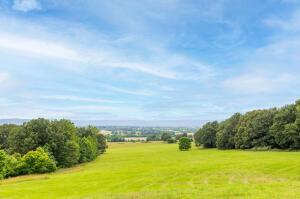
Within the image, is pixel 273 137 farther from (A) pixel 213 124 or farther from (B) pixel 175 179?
(B) pixel 175 179

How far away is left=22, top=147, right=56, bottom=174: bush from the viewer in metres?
65.1

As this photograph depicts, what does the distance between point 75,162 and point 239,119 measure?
2256 inches

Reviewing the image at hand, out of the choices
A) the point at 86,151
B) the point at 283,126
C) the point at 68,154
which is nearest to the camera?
the point at 68,154

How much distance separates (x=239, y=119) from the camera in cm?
11312

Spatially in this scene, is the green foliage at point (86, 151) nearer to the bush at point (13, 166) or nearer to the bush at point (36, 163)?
the bush at point (36, 163)

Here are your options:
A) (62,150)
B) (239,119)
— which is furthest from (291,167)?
(239,119)

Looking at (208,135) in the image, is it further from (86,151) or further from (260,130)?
(86,151)

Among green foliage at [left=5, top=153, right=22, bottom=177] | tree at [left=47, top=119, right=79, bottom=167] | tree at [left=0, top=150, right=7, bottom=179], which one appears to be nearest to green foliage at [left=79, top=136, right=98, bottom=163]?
tree at [left=47, top=119, right=79, bottom=167]

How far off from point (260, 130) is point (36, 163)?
63868mm

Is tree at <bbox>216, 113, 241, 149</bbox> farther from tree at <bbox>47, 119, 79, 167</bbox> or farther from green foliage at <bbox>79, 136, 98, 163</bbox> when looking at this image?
tree at <bbox>47, 119, 79, 167</bbox>

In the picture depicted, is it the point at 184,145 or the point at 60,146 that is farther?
the point at 184,145

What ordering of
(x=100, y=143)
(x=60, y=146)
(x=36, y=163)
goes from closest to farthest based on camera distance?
(x=36, y=163) < (x=60, y=146) < (x=100, y=143)

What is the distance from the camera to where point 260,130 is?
97438mm

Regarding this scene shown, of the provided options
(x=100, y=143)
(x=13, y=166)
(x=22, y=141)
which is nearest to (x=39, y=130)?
(x=22, y=141)
